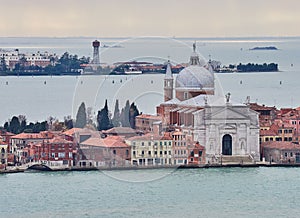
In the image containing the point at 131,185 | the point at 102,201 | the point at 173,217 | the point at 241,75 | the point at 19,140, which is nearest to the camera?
the point at 173,217

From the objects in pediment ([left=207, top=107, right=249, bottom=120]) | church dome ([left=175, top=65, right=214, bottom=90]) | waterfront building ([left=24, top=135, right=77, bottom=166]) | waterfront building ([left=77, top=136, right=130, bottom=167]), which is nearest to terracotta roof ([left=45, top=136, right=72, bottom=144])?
waterfront building ([left=24, top=135, right=77, bottom=166])

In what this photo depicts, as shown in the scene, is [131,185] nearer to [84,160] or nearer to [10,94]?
[84,160]

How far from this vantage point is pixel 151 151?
14906mm

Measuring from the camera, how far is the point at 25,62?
45.4m

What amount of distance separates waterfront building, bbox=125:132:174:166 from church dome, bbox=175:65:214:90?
2.15m

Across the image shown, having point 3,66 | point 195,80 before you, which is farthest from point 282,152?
point 3,66

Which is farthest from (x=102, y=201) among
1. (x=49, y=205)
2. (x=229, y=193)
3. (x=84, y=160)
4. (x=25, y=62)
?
(x=25, y=62)

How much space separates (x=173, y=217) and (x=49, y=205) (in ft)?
3.69

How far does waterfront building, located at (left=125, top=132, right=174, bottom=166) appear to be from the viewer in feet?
48.5

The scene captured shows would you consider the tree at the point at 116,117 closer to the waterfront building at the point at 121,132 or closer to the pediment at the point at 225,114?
the waterfront building at the point at 121,132

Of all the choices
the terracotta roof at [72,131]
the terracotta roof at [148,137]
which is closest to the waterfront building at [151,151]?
the terracotta roof at [148,137]

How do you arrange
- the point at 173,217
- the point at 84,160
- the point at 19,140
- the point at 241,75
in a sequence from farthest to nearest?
the point at 241,75 < the point at 19,140 < the point at 84,160 < the point at 173,217

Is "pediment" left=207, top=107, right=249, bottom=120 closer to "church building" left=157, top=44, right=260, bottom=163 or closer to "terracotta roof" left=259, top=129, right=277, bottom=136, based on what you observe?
"church building" left=157, top=44, right=260, bottom=163

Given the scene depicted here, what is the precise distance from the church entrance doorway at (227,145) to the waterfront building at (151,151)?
2.34ft
